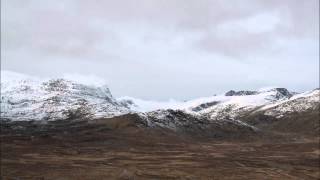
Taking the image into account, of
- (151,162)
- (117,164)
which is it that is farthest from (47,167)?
(151,162)

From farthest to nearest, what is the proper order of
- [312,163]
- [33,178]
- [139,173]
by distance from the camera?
[312,163], [139,173], [33,178]

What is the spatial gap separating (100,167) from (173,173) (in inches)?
898

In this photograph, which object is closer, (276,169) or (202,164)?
(276,169)

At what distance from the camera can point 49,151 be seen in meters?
196

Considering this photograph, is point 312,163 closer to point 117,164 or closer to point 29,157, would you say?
point 117,164

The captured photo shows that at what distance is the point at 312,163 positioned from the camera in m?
164

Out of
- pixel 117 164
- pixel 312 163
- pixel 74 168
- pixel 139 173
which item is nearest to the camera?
pixel 139 173

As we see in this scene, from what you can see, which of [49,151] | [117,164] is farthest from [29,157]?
[117,164]

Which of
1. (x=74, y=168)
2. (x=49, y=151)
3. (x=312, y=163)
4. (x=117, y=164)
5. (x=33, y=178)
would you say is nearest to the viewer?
(x=33, y=178)

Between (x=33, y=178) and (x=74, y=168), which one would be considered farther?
(x=74, y=168)

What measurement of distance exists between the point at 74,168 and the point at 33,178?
24.6 meters

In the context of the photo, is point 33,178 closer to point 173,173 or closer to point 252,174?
point 173,173

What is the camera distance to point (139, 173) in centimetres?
12488

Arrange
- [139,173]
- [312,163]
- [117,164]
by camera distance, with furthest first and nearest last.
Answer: [312,163] < [117,164] < [139,173]
